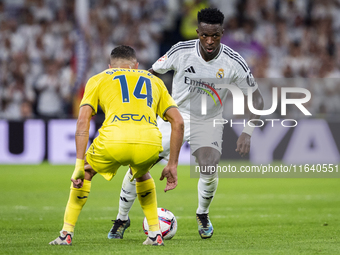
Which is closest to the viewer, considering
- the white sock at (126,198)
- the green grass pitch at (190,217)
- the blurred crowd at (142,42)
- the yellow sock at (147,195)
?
the green grass pitch at (190,217)

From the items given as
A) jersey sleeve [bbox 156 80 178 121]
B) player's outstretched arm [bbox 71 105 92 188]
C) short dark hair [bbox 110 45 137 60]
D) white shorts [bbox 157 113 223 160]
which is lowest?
white shorts [bbox 157 113 223 160]

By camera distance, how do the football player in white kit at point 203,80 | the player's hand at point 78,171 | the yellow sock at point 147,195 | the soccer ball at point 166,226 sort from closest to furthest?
the player's hand at point 78,171, the yellow sock at point 147,195, the soccer ball at point 166,226, the football player in white kit at point 203,80

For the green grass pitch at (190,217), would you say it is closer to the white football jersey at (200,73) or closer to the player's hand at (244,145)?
the player's hand at (244,145)

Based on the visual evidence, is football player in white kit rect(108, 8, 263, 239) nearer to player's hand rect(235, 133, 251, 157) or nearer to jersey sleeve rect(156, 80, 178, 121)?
player's hand rect(235, 133, 251, 157)

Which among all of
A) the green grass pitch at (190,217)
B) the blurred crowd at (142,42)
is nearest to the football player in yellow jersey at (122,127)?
the green grass pitch at (190,217)

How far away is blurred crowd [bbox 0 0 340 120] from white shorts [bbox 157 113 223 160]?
907 cm

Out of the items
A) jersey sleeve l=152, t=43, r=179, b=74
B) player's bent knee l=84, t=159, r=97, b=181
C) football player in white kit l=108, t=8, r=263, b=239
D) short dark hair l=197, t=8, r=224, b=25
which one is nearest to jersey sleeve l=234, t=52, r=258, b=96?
football player in white kit l=108, t=8, r=263, b=239

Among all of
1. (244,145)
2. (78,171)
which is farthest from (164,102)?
(244,145)

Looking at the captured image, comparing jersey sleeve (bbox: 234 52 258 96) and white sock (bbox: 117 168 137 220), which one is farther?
jersey sleeve (bbox: 234 52 258 96)

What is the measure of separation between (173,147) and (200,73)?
1.77m

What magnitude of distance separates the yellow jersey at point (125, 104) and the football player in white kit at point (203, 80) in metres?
1.34

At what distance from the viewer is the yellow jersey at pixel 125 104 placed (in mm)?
4934

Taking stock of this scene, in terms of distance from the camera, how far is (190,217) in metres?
7.98

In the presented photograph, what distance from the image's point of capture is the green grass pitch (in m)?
5.23
